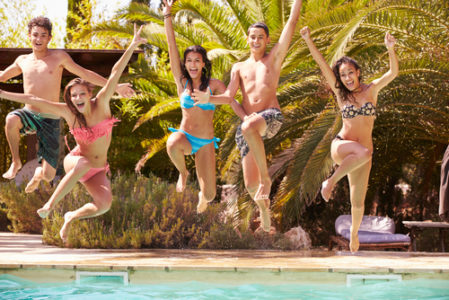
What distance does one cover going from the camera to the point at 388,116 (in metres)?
14.4

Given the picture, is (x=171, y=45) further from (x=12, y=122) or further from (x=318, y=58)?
(x=12, y=122)

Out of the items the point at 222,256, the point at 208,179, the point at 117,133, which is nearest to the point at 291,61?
the point at 222,256

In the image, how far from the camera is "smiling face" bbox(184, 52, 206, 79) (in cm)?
712

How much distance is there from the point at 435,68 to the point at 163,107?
6.54m

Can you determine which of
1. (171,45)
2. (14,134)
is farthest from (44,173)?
(171,45)

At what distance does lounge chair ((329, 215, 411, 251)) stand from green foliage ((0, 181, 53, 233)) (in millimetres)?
6728

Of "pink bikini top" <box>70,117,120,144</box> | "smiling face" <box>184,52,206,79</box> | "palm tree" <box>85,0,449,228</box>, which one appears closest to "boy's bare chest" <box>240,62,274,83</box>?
"smiling face" <box>184,52,206,79</box>

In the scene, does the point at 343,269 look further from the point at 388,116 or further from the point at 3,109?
the point at 3,109

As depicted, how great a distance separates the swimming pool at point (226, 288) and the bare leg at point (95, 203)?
2.27 m

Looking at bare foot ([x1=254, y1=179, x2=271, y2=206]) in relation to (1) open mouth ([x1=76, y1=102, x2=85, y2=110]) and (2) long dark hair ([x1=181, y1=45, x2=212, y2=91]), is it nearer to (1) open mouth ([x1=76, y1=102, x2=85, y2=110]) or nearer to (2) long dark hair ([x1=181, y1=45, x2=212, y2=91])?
(2) long dark hair ([x1=181, y1=45, x2=212, y2=91])

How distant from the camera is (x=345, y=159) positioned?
6.71 metres

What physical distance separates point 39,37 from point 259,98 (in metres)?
2.59

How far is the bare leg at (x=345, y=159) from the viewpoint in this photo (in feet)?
21.8

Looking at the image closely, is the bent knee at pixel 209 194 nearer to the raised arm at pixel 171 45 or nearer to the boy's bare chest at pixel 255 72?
the raised arm at pixel 171 45
